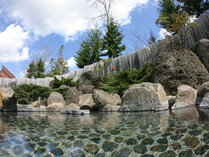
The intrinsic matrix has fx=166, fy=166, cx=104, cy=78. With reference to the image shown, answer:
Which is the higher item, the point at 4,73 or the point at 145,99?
the point at 4,73

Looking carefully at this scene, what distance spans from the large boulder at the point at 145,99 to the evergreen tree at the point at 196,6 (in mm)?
11931

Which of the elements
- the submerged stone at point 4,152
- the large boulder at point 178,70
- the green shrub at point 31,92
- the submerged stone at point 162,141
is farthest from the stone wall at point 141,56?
the submerged stone at point 4,152

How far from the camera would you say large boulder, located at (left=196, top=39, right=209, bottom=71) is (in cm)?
706

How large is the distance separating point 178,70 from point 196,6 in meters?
10.6

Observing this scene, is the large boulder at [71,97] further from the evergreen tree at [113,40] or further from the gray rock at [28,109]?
the evergreen tree at [113,40]

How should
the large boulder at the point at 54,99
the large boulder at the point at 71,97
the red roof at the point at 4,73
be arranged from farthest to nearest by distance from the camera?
the red roof at the point at 4,73 → the large boulder at the point at 71,97 → the large boulder at the point at 54,99

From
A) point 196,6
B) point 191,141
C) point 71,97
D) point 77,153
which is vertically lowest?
point 77,153

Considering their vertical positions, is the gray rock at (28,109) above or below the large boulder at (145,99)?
below

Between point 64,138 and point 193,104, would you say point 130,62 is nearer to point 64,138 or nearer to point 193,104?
point 193,104

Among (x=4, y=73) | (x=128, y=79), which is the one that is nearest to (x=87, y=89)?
(x=128, y=79)

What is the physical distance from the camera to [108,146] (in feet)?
6.80

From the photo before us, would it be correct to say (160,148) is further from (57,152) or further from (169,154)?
(57,152)

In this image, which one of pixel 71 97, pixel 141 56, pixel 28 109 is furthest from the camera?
pixel 141 56

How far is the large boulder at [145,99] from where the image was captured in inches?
204
